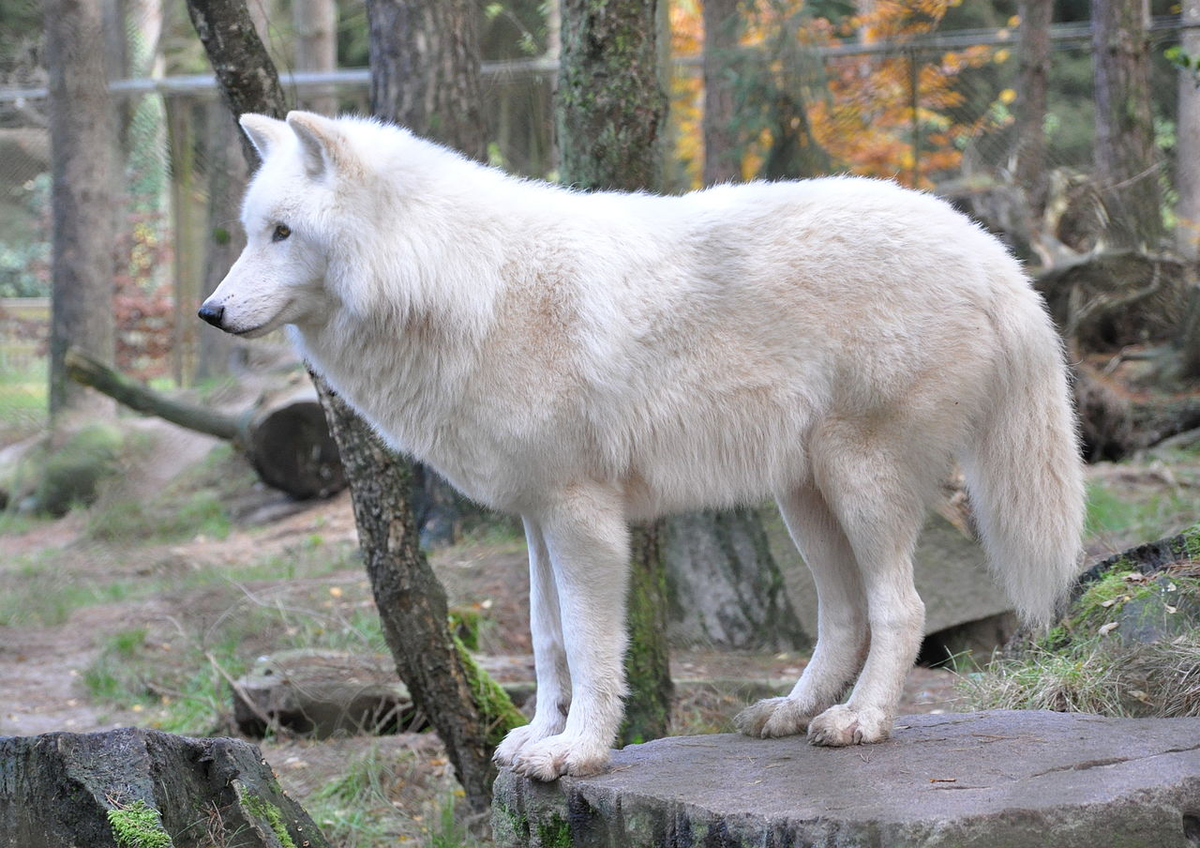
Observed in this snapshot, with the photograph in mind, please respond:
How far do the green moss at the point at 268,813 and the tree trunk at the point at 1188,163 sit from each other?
8745 millimetres

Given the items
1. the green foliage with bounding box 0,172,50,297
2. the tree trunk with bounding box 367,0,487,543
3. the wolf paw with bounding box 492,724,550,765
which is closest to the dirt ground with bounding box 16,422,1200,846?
the wolf paw with bounding box 492,724,550,765

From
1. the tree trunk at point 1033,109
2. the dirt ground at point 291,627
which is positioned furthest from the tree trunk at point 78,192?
the tree trunk at point 1033,109

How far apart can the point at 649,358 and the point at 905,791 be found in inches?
51.7

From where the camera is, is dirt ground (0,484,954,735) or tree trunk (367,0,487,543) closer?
dirt ground (0,484,954,735)

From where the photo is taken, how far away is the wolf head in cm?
301

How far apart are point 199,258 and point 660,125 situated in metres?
12.2

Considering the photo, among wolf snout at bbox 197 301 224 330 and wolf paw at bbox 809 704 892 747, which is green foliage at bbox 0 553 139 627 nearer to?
wolf snout at bbox 197 301 224 330

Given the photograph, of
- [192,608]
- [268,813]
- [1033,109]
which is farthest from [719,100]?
[268,813]

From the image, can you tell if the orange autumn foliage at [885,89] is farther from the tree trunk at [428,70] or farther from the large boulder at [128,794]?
the large boulder at [128,794]

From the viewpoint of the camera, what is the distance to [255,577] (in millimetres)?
7531

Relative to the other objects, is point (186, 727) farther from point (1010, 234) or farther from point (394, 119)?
point (1010, 234)

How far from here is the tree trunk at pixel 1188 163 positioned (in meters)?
9.48

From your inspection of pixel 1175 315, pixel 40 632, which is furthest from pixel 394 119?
pixel 1175 315

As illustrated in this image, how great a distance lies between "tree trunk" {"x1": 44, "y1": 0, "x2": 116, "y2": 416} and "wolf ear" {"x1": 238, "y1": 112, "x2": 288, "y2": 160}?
908 centimetres
